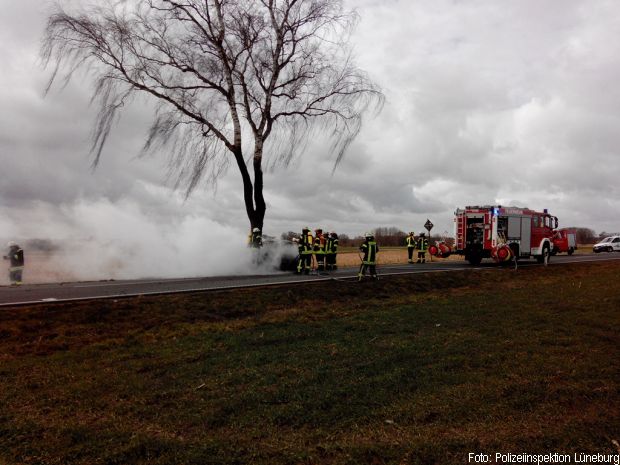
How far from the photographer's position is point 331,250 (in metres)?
21.9

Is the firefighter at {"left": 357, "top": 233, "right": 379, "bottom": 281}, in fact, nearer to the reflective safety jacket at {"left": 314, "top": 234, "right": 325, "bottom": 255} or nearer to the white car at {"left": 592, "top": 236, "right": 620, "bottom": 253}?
the reflective safety jacket at {"left": 314, "top": 234, "right": 325, "bottom": 255}

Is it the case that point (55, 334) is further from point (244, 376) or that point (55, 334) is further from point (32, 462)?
point (32, 462)

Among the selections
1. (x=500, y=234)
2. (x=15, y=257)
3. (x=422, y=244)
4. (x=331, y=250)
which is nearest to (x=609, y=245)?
(x=422, y=244)

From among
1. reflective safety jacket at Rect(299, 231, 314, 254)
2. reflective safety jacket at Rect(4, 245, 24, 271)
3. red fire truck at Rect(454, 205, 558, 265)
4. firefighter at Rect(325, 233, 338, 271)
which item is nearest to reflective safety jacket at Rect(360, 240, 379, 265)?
reflective safety jacket at Rect(299, 231, 314, 254)

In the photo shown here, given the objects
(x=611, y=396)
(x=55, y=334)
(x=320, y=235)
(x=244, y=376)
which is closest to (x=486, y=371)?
(x=611, y=396)

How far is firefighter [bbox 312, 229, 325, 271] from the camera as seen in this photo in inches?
822

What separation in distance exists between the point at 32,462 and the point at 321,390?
11.0 feet

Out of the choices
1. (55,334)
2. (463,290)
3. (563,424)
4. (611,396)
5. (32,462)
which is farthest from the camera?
(463,290)

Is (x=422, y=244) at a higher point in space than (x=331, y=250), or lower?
higher

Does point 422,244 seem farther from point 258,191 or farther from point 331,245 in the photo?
point 258,191

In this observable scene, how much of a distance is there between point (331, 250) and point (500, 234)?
9.10 m

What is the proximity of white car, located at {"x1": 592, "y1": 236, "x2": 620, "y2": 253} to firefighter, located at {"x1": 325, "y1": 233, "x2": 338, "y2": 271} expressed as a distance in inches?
1524

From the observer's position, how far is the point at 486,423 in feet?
17.0

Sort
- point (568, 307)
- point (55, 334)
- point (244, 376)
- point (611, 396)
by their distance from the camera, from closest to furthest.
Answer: point (611, 396) < point (244, 376) < point (55, 334) < point (568, 307)
